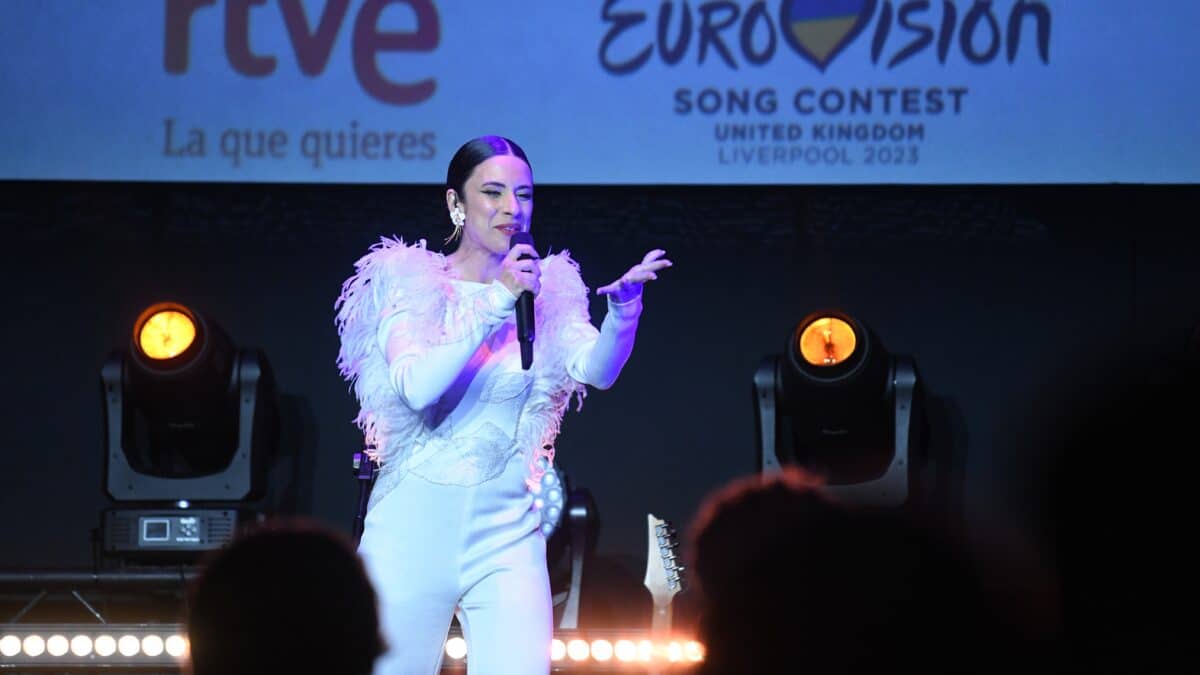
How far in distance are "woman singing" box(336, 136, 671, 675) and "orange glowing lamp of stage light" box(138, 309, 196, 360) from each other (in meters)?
1.59

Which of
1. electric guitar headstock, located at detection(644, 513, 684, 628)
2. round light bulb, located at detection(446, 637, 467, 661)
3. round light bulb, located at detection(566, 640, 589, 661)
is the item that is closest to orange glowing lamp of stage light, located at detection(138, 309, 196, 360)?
round light bulb, located at detection(446, 637, 467, 661)

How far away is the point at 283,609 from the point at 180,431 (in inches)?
123

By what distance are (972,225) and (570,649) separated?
1.92m

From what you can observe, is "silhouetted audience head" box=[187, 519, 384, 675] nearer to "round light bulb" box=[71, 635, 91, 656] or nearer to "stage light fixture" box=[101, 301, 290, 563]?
"round light bulb" box=[71, 635, 91, 656]

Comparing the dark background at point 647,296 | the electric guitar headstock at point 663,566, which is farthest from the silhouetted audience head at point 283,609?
the dark background at point 647,296

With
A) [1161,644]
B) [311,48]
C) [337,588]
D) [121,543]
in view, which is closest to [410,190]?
[311,48]

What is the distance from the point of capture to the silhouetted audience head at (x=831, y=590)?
1053mm

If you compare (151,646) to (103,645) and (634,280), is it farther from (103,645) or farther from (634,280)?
(634,280)

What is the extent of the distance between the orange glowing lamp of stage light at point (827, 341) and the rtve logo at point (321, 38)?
1317mm

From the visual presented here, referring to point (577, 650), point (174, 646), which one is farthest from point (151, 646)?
point (577, 650)

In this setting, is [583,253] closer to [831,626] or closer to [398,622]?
[398,622]

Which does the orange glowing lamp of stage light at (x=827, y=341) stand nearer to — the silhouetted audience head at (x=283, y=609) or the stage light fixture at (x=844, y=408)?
the stage light fixture at (x=844, y=408)

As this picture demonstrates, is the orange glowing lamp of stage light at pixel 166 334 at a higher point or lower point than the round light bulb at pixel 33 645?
higher

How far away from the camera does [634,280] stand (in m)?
2.38
